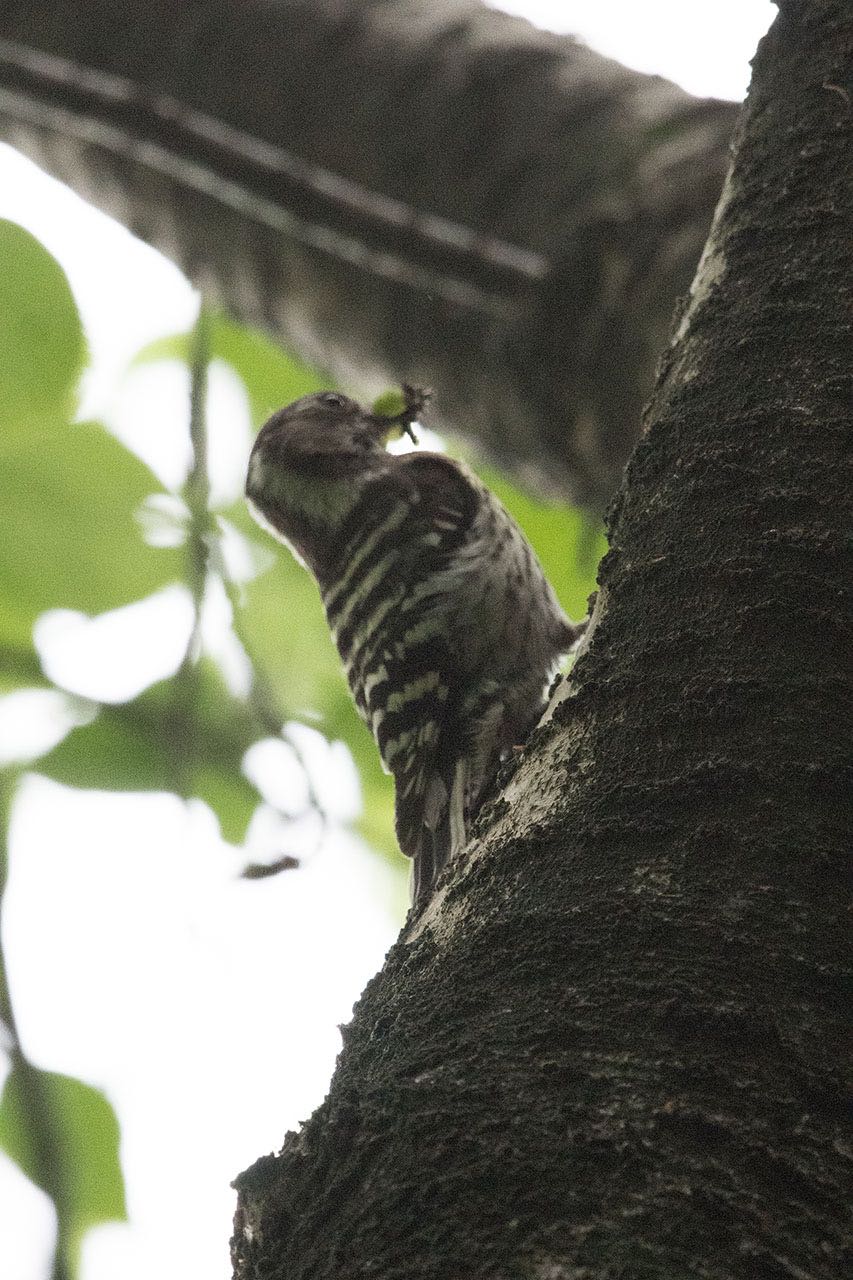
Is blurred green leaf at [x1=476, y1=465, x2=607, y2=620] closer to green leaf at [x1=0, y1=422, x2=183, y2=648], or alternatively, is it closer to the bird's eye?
the bird's eye

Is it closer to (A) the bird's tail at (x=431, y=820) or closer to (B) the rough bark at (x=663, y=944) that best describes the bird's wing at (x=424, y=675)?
(A) the bird's tail at (x=431, y=820)

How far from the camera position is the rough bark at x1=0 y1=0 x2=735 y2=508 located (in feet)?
10.1

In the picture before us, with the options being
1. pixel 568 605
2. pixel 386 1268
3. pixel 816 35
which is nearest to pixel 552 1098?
pixel 386 1268

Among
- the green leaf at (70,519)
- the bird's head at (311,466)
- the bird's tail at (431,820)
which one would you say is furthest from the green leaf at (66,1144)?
the bird's head at (311,466)

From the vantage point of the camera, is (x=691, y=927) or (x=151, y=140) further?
(x=151, y=140)

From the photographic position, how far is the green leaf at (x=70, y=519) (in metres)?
2.83

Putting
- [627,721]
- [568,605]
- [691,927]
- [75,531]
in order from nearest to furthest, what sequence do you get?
[691,927]
[627,721]
[75,531]
[568,605]

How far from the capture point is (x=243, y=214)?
3.78 m

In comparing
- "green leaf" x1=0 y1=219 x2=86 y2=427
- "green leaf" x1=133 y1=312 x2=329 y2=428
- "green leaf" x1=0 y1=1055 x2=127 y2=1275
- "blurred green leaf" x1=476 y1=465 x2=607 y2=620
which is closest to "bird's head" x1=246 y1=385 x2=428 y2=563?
"green leaf" x1=133 y1=312 x2=329 y2=428

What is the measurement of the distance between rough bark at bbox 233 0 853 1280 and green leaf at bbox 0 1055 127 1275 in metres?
1.04

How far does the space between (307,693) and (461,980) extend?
8.49 feet

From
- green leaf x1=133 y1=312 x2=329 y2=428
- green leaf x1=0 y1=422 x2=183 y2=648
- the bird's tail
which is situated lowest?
the bird's tail

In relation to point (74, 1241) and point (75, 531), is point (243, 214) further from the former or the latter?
point (74, 1241)

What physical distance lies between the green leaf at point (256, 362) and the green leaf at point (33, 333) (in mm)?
1216
